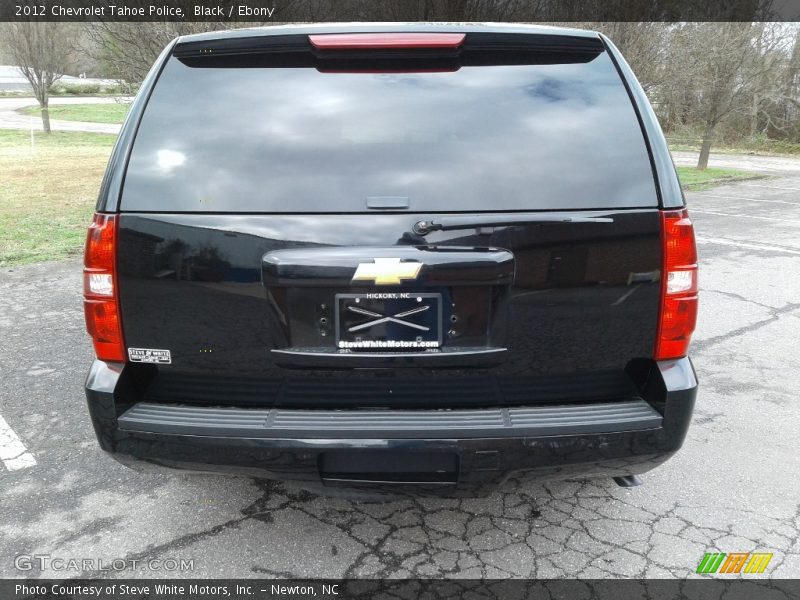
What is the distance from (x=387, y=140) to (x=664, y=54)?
16791 mm

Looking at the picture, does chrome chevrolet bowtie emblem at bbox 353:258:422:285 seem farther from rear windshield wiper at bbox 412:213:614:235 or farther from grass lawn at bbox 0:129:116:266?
grass lawn at bbox 0:129:116:266

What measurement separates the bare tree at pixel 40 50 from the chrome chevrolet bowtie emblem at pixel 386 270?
84.2 feet

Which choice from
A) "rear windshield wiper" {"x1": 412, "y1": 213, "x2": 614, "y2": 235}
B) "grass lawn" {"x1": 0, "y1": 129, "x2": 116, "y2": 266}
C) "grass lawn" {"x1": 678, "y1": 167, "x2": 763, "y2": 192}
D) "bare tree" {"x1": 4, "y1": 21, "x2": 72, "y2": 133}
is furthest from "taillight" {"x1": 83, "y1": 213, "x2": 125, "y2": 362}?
"bare tree" {"x1": 4, "y1": 21, "x2": 72, "y2": 133}

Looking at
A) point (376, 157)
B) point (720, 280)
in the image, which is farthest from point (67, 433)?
point (720, 280)

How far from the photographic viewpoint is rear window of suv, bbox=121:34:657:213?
6.99 ft

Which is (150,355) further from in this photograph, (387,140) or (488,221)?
(488,221)

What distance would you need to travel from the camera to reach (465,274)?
82.4 inches

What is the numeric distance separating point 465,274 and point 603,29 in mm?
14682

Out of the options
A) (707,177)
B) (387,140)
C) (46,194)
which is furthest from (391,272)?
(707,177)

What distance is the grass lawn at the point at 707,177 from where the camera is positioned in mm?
16905

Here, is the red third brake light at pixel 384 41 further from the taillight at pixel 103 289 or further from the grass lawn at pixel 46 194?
the grass lawn at pixel 46 194

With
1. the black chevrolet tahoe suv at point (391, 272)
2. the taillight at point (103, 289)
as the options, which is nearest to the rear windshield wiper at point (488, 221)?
the black chevrolet tahoe suv at point (391, 272)

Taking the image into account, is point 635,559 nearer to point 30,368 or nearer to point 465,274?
point 465,274

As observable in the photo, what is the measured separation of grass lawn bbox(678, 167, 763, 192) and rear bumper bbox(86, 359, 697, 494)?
1564 cm
